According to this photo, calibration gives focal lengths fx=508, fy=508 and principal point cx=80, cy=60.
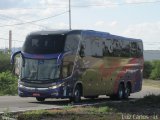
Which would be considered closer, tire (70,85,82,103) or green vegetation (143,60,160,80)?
tire (70,85,82,103)

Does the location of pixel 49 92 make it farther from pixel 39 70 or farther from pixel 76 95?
pixel 76 95

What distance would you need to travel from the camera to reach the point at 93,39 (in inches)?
1022

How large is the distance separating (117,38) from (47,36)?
22.7 ft

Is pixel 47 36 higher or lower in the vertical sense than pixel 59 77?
higher

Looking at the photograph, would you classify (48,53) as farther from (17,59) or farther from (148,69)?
(148,69)

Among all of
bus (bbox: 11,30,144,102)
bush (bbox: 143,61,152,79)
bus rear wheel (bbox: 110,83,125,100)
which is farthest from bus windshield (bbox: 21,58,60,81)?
bush (bbox: 143,61,152,79)

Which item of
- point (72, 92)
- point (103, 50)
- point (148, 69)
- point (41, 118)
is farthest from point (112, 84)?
point (148, 69)

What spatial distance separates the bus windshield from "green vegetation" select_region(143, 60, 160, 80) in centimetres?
4849

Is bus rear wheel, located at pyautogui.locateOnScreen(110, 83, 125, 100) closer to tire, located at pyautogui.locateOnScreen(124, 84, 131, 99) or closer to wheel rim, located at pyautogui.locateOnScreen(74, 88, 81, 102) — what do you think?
tire, located at pyautogui.locateOnScreen(124, 84, 131, 99)

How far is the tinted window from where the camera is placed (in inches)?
914

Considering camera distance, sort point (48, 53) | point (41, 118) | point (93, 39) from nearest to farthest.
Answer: point (41, 118)
point (48, 53)
point (93, 39)

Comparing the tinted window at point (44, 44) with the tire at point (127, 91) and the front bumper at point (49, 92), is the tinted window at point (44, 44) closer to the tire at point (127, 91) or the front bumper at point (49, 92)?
the front bumper at point (49, 92)

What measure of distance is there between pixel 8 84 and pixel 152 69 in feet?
120

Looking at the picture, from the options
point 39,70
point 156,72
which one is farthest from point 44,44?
point 156,72
